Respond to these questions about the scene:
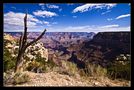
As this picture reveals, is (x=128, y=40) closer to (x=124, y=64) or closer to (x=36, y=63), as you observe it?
(x=124, y=64)

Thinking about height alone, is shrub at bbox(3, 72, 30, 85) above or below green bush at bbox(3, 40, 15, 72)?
below

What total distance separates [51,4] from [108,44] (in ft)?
3.16

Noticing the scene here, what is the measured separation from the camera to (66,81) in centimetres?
398

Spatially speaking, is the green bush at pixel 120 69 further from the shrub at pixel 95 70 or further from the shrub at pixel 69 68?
the shrub at pixel 69 68

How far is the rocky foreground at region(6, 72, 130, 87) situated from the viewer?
12.8 ft

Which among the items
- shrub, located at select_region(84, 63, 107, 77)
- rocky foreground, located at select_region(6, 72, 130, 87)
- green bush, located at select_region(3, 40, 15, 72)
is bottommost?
rocky foreground, located at select_region(6, 72, 130, 87)

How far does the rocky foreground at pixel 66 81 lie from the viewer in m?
3.92

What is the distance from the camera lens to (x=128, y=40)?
3.87 meters

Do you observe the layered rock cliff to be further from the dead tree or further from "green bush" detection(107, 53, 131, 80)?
the dead tree

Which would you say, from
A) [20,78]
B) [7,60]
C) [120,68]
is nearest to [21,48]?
[7,60]

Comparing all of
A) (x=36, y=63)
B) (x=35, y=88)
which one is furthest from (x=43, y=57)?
(x=35, y=88)

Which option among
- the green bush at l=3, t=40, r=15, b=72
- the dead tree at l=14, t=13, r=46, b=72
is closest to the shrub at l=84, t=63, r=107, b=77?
the dead tree at l=14, t=13, r=46, b=72

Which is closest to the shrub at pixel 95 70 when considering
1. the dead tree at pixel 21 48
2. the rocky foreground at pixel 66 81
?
the rocky foreground at pixel 66 81

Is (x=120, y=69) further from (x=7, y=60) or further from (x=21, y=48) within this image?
(x=7, y=60)
